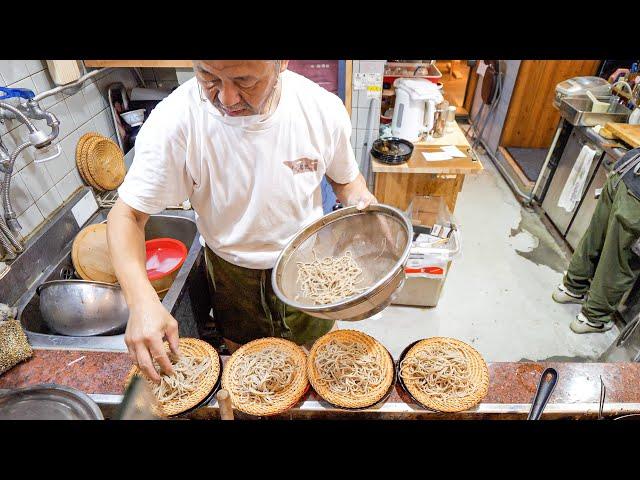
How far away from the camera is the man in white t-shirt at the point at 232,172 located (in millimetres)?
1126

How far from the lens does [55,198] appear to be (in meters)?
2.37

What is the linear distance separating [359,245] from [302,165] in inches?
16.0

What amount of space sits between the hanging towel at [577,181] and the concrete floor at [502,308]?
52cm

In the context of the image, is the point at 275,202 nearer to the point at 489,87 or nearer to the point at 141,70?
the point at 141,70

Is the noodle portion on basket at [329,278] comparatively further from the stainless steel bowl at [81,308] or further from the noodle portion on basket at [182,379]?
the stainless steel bowl at [81,308]

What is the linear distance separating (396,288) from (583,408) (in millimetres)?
777

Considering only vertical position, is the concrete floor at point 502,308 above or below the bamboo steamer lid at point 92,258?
below

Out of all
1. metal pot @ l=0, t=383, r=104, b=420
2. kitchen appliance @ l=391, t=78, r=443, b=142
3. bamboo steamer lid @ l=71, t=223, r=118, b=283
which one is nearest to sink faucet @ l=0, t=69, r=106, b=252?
bamboo steamer lid @ l=71, t=223, r=118, b=283

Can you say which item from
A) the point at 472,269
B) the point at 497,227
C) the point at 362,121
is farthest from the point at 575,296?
the point at 362,121

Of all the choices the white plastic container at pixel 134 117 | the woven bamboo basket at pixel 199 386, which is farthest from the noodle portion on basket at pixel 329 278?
the white plastic container at pixel 134 117

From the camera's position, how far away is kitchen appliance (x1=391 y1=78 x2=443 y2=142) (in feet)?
11.5

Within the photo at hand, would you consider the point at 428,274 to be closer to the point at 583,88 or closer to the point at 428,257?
the point at 428,257

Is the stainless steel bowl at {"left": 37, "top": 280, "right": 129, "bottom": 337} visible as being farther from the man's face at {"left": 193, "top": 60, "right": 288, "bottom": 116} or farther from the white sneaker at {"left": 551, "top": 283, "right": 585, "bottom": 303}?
the white sneaker at {"left": 551, "top": 283, "right": 585, "bottom": 303}

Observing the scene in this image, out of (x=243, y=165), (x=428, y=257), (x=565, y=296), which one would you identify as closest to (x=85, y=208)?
(x=243, y=165)
